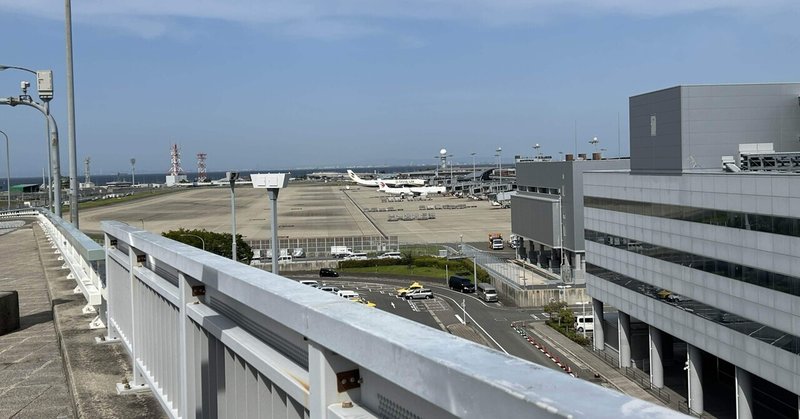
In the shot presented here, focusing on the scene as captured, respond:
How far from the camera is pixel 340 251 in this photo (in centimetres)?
5000

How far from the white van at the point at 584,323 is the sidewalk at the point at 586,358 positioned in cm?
140

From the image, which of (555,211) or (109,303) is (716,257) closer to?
(109,303)

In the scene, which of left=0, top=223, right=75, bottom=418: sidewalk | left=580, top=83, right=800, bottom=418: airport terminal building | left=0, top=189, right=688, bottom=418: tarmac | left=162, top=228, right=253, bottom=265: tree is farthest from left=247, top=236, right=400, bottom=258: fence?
left=0, top=223, right=75, bottom=418: sidewalk

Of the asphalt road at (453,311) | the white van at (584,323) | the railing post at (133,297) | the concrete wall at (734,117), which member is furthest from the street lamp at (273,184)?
the white van at (584,323)

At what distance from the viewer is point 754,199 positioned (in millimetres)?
19406

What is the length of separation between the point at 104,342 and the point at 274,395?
12.7 feet

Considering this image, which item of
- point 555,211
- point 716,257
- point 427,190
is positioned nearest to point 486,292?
point 555,211

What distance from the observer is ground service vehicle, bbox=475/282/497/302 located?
3831 centimetres

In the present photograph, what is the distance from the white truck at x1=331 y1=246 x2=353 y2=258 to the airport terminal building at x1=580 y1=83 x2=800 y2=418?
21.3 m

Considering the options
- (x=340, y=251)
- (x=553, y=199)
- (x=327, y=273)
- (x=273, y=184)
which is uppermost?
(x=273, y=184)

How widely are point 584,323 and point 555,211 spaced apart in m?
12.2

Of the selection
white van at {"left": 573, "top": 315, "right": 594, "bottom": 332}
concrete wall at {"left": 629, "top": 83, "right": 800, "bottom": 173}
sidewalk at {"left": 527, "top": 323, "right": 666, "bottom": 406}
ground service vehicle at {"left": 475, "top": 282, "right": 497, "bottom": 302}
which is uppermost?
concrete wall at {"left": 629, "top": 83, "right": 800, "bottom": 173}

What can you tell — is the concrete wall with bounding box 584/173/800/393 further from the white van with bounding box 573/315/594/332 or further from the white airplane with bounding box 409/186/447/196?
the white airplane with bounding box 409/186/447/196

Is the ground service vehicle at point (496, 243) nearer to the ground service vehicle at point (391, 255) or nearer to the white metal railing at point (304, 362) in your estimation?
the ground service vehicle at point (391, 255)
